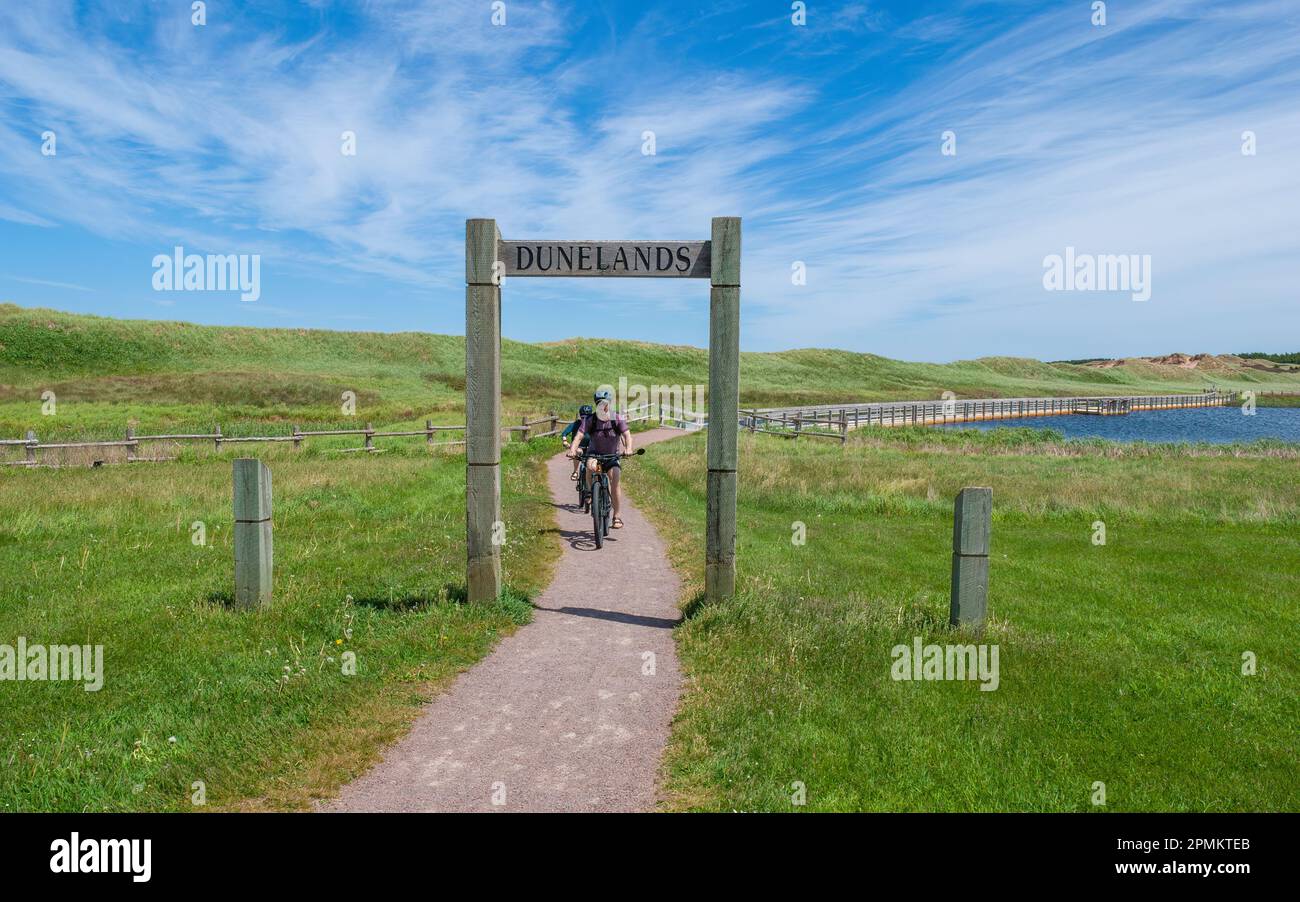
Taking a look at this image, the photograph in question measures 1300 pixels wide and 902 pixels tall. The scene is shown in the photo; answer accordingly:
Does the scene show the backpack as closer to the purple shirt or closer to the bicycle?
the purple shirt

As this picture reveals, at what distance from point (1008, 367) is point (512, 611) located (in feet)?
638

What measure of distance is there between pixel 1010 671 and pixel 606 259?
5852 mm

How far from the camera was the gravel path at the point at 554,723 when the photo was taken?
442 centimetres

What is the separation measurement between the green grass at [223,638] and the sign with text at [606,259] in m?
3.86

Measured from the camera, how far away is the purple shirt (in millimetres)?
11914

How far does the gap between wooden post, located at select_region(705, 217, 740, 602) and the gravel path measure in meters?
0.98

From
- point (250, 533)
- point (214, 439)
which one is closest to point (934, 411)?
point (214, 439)

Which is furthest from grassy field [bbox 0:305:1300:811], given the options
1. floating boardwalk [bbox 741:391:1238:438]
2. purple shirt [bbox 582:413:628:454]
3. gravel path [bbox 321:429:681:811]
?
floating boardwalk [bbox 741:391:1238:438]

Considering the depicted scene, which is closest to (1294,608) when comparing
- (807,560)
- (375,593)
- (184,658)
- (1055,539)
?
(1055,539)
